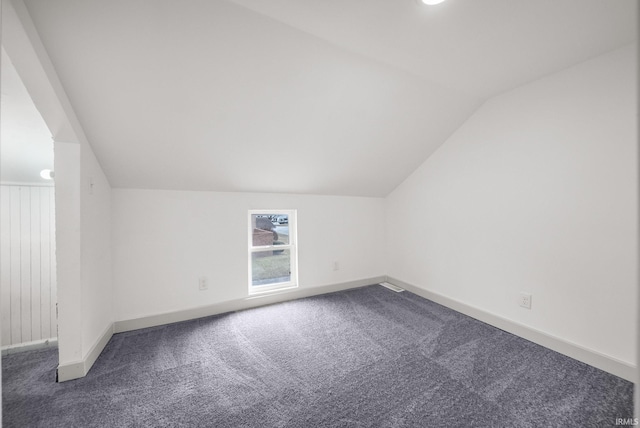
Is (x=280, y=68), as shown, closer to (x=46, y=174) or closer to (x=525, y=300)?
(x=46, y=174)

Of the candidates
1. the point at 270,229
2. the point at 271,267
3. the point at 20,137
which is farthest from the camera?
the point at 271,267

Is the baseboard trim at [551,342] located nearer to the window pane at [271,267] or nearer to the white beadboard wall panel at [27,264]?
the window pane at [271,267]

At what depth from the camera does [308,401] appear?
5.67ft

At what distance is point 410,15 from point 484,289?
249 centimetres

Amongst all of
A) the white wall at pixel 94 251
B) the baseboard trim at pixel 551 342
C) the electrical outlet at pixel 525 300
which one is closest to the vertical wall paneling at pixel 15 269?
the white wall at pixel 94 251

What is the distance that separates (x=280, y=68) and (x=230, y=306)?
7.95ft

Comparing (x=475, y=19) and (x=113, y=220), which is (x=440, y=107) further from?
(x=113, y=220)

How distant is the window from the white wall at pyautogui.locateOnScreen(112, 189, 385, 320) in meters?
0.12

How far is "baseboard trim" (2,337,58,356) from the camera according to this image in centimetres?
224

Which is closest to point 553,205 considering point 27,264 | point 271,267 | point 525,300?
point 525,300

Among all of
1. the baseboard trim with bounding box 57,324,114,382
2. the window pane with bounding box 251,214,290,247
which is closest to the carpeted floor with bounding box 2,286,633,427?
the baseboard trim with bounding box 57,324,114,382

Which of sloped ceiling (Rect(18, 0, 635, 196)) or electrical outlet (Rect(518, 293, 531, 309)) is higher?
sloped ceiling (Rect(18, 0, 635, 196))

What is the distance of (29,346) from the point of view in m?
2.30

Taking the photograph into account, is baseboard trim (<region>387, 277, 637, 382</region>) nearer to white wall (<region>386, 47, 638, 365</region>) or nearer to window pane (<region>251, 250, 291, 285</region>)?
white wall (<region>386, 47, 638, 365</region>)
